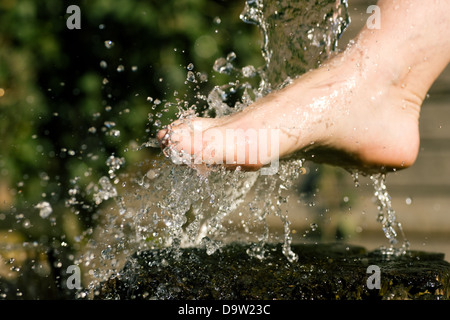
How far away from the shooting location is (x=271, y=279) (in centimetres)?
114

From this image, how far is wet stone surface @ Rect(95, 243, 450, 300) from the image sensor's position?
1105mm

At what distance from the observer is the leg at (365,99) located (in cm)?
130

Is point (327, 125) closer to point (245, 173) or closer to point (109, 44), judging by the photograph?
point (245, 173)

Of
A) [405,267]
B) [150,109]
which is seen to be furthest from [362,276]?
[150,109]

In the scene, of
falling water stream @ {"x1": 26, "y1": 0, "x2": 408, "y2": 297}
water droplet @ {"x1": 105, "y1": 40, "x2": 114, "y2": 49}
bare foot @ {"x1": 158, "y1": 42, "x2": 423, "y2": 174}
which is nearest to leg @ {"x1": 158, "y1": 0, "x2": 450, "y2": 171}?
bare foot @ {"x1": 158, "y1": 42, "x2": 423, "y2": 174}

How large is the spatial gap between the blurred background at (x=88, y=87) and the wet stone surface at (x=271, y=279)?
140 centimetres

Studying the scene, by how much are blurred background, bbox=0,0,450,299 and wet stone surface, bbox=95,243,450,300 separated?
140 centimetres

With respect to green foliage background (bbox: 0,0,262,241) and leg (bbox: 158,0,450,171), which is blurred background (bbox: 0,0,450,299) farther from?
leg (bbox: 158,0,450,171)

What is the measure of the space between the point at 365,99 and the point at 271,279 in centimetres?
56

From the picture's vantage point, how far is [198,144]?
1.20 m

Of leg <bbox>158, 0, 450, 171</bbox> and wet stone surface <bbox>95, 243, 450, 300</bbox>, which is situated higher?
leg <bbox>158, 0, 450, 171</bbox>

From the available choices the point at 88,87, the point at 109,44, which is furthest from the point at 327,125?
the point at 88,87

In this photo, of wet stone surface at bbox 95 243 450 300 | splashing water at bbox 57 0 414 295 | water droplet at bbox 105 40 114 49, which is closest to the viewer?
wet stone surface at bbox 95 243 450 300

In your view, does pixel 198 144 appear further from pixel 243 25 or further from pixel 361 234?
pixel 361 234
